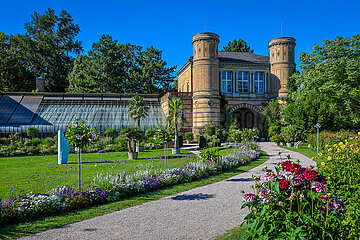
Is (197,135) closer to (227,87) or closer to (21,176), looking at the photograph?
(227,87)

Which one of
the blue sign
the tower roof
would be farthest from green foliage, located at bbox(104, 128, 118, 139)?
the tower roof

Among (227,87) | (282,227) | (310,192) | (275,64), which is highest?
(275,64)

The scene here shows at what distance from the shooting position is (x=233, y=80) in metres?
35.1

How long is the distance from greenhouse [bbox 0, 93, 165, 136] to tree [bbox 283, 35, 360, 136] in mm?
15862

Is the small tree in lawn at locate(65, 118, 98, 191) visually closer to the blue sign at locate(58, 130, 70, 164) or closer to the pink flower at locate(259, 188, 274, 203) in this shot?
the pink flower at locate(259, 188, 274, 203)

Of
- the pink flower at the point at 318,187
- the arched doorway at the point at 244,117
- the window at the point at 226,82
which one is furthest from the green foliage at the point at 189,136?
the pink flower at the point at 318,187

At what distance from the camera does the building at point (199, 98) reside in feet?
98.0

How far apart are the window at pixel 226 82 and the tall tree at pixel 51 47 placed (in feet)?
101

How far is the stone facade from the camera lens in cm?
3125

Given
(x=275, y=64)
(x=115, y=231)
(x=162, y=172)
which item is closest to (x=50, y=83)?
(x=275, y=64)

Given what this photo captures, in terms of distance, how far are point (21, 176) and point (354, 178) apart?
12805 millimetres

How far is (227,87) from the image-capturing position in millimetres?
35156

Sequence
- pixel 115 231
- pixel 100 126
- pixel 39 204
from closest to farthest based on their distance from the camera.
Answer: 1. pixel 115 231
2. pixel 39 204
3. pixel 100 126

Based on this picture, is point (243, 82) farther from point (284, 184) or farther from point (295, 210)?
point (284, 184)
